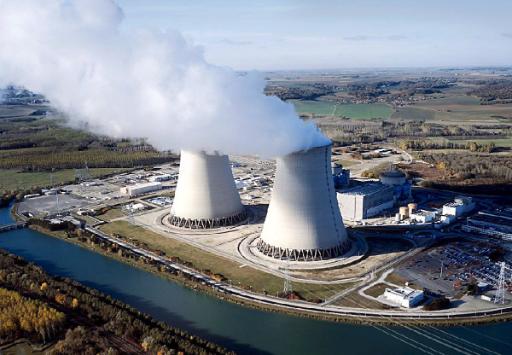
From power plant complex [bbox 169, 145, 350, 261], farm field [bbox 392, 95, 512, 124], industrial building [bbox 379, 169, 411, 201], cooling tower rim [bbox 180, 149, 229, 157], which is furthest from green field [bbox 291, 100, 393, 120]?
power plant complex [bbox 169, 145, 350, 261]

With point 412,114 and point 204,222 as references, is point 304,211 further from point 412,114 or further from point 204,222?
point 412,114

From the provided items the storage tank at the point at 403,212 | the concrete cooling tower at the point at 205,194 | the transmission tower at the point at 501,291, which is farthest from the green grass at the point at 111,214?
the transmission tower at the point at 501,291

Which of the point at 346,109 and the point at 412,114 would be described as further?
the point at 346,109

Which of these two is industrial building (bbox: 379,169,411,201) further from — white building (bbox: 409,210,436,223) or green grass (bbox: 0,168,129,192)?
green grass (bbox: 0,168,129,192)

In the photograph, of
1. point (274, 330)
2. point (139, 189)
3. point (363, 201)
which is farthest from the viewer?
point (139, 189)

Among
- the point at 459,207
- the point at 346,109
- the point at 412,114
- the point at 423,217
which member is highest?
the point at 346,109

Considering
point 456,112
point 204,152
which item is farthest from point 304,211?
point 456,112

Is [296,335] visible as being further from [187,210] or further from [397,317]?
[187,210]
